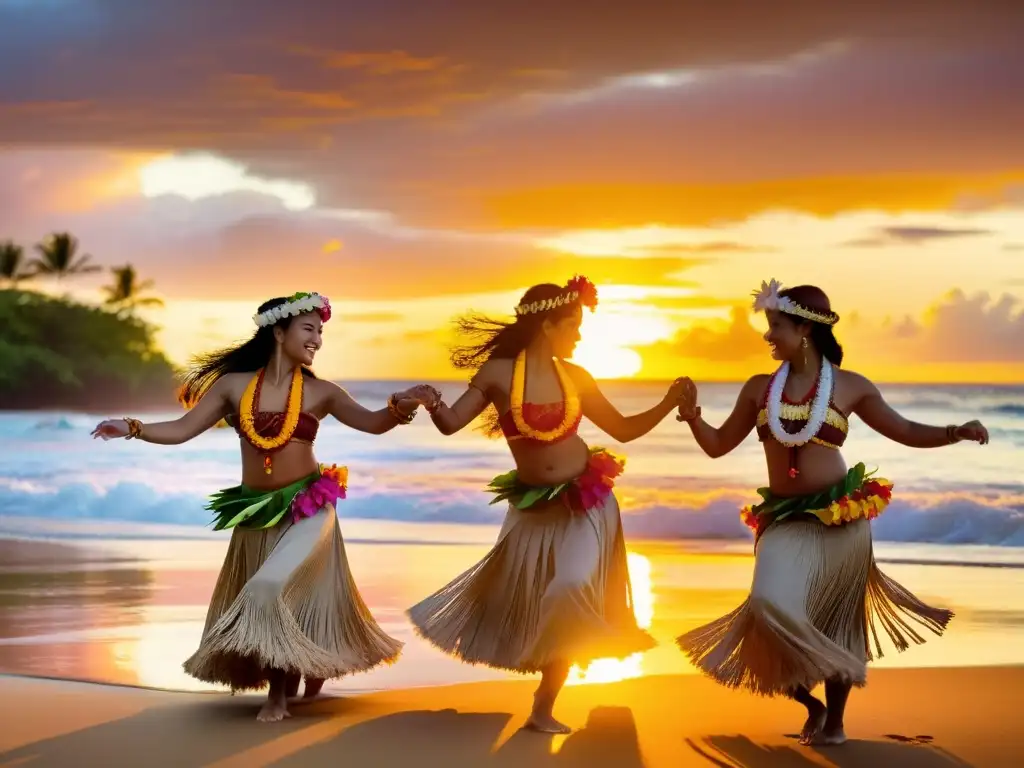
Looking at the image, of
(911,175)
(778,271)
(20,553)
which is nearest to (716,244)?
(778,271)

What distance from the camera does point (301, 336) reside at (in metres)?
5.70

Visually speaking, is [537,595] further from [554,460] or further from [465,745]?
[465,745]

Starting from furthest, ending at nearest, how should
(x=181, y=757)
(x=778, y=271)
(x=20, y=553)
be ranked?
1. (x=778, y=271)
2. (x=20, y=553)
3. (x=181, y=757)

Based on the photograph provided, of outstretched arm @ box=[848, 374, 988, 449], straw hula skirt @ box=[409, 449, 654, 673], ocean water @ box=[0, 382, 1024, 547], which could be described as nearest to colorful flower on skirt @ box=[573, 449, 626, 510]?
straw hula skirt @ box=[409, 449, 654, 673]

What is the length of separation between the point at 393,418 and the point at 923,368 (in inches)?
630

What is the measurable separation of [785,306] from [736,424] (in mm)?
446

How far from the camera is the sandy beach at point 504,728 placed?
4.88 meters

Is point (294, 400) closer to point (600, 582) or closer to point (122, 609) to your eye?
point (600, 582)

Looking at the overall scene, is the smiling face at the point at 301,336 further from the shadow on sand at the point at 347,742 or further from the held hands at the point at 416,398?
the shadow on sand at the point at 347,742

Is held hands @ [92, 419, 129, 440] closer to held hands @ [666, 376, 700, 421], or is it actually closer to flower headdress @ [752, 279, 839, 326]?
held hands @ [666, 376, 700, 421]

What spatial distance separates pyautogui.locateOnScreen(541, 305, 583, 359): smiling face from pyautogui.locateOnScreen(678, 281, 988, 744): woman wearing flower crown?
2.08 ft

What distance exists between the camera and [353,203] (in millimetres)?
20734

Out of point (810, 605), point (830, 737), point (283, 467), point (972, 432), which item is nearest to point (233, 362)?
point (283, 467)

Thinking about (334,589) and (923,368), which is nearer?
(334,589)
